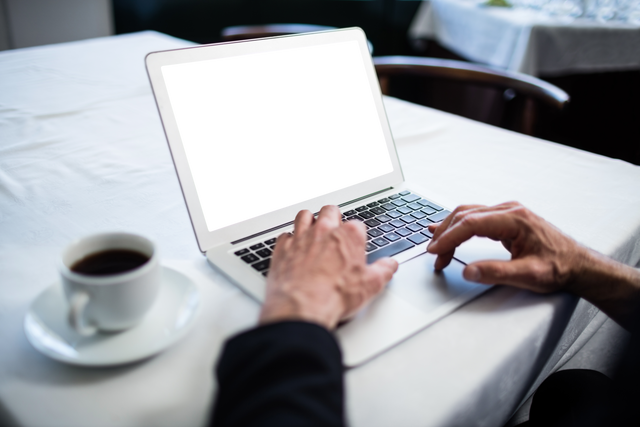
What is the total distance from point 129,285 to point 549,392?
0.54m

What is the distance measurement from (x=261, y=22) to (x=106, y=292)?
3.20 meters

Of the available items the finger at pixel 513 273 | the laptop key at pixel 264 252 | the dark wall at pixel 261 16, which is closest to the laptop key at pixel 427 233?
the finger at pixel 513 273

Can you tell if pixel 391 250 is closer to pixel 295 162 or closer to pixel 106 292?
pixel 295 162

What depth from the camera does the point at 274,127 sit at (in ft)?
2.09

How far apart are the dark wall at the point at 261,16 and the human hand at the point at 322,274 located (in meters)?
2.76

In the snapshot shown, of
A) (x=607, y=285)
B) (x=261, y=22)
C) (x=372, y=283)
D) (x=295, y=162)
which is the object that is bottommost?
(x=607, y=285)

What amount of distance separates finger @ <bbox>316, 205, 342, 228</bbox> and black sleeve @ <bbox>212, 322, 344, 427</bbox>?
0.16 metres

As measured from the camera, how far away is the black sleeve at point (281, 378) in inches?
13.3

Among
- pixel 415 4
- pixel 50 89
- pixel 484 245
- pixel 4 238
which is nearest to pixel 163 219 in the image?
pixel 4 238

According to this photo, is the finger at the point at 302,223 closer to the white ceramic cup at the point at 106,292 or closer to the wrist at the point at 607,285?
the white ceramic cup at the point at 106,292

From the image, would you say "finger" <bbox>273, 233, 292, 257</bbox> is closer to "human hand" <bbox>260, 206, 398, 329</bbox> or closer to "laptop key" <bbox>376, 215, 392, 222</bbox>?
"human hand" <bbox>260, 206, 398, 329</bbox>

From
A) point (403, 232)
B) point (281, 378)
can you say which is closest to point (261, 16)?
point (403, 232)

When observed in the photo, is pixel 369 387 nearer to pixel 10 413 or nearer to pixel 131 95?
pixel 10 413

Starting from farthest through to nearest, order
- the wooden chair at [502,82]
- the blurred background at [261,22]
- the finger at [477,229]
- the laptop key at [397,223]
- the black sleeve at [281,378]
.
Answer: the blurred background at [261,22], the wooden chair at [502,82], the laptop key at [397,223], the finger at [477,229], the black sleeve at [281,378]
